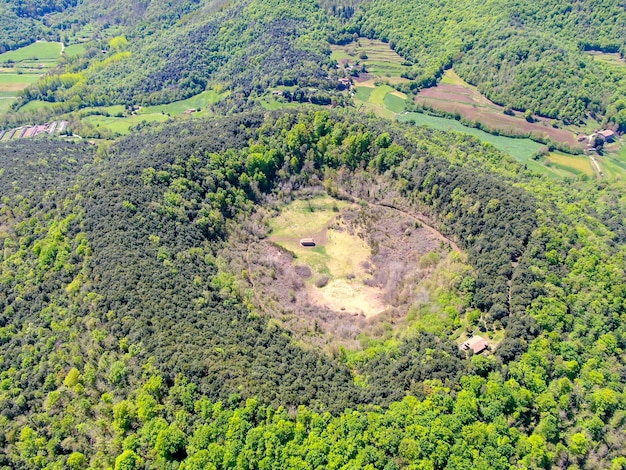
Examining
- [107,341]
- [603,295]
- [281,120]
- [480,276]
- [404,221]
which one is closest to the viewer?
[107,341]

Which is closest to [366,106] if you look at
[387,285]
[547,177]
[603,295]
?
[547,177]

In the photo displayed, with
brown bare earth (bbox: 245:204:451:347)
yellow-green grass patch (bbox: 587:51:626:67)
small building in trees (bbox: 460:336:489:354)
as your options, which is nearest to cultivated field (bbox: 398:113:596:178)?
brown bare earth (bbox: 245:204:451:347)

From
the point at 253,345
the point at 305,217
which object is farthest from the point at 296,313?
the point at 305,217

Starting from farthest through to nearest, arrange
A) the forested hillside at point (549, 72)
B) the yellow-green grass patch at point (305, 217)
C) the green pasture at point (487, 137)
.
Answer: the forested hillside at point (549, 72), the green pasture at point (487, 137), the yellow-green grass patch at point (305, 217)

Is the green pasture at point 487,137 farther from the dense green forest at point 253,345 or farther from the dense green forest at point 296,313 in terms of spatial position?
the dense green forest at point 253,345

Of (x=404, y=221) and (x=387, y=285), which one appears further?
(x=404, y=221)

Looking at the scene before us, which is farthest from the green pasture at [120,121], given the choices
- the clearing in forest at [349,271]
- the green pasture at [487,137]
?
the green pasture at [487,137]

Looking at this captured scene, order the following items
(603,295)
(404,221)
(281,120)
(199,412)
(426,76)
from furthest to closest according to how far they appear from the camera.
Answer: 1. (426,76)
2. (281,120)
3. (404,221)
4. (603,295)
5. (199,412)

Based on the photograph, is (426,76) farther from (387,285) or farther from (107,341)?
(107,341)
